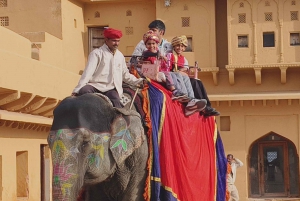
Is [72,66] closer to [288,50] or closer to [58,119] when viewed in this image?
[288,50]

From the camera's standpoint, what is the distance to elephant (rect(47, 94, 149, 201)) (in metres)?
6.06

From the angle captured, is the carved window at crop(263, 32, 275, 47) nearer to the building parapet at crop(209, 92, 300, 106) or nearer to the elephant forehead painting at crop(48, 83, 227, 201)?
the building parapet at crop(209, 92, 300, 106)

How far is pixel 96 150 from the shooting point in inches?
249

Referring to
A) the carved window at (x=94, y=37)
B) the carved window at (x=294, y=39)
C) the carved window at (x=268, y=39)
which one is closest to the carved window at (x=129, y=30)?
the carved window at (x=94, y=37)

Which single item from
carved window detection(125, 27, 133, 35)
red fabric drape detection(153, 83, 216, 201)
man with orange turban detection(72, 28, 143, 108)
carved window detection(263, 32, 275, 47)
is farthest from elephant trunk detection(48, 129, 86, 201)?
carved window detection(125, 27, 133, 35)

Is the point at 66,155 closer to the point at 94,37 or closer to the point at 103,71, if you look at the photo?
the point at 103,71

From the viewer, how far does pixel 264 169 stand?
24562mm

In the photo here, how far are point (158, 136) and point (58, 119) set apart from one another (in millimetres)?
1329

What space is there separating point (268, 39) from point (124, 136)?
702 inches

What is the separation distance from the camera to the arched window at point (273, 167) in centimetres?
2438

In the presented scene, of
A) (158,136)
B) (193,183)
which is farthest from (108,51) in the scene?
(193,183)

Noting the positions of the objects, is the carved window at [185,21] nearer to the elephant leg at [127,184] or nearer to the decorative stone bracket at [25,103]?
the decorative stone bracket at [25,103]

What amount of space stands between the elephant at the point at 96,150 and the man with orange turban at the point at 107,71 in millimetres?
217

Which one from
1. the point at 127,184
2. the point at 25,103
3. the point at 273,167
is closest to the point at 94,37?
the point at 273,167
